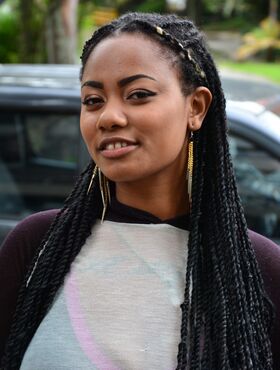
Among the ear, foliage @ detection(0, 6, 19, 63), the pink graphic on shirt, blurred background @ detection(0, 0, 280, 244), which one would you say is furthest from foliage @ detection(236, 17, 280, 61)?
the pink graphic on shirt

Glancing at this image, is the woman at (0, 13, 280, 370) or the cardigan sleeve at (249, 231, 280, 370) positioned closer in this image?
the woman at (0, 13, 280, 370)

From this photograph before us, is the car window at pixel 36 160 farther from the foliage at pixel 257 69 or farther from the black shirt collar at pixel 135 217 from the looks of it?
the foliage at pixel 257 69

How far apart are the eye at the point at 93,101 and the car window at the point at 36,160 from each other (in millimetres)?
2067

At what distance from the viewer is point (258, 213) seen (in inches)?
147

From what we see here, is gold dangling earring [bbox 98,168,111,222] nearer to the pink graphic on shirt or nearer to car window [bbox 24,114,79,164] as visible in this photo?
the pink graphic on shirt

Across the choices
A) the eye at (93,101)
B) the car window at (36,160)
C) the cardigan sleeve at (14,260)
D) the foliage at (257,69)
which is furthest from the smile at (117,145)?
the foliage at (257,69)

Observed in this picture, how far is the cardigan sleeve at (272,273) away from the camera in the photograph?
1.80 metres

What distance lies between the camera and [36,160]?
161 inches

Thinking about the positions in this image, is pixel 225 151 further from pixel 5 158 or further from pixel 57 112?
pixel 5 158

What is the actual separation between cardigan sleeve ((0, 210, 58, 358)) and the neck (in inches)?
8.0

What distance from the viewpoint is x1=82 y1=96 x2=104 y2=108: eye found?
5.84 feet

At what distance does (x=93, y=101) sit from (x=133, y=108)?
0.36ft

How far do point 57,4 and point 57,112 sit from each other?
16.1 ft

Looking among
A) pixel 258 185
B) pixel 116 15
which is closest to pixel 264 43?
pixel 116 15
